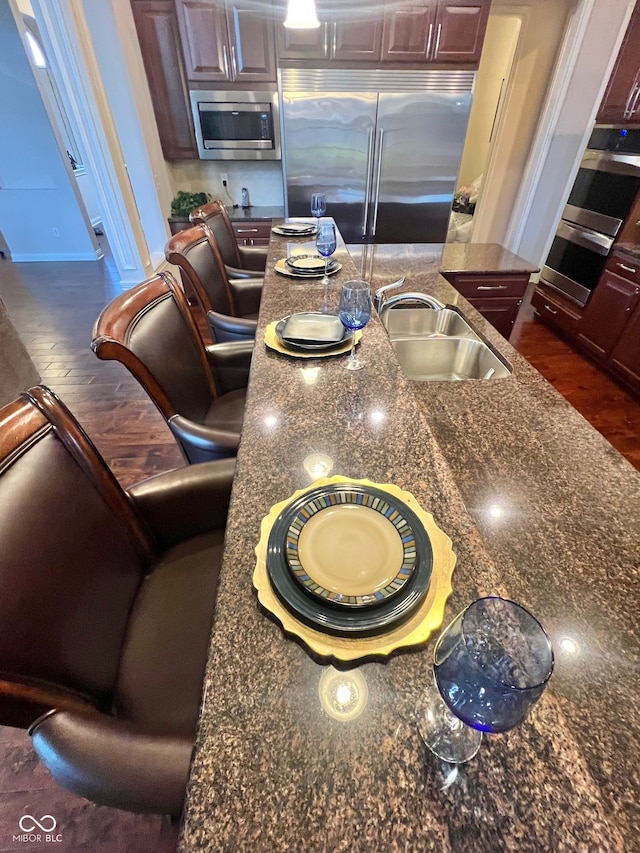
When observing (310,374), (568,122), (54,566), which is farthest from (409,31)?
(54,566)

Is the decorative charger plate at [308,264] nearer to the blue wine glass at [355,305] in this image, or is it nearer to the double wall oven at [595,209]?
the blue wine glass at [355,305]

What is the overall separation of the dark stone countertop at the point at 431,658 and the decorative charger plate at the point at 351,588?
0.04 metres

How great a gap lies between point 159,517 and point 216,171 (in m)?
3.92

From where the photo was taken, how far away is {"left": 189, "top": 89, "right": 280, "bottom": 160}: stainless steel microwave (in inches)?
122

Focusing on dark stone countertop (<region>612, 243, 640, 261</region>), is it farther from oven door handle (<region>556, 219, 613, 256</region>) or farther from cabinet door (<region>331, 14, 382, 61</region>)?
cabinet door (<region>331, 14, 382, 61</region>)

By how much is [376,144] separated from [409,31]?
0.75m

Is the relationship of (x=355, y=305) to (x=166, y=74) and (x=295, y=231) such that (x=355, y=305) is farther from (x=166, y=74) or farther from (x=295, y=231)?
(x=166, y=74)

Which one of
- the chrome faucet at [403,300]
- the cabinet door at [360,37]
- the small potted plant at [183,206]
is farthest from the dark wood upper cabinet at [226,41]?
the chrome faucet at [403,300]

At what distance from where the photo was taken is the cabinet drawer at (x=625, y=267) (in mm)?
2502

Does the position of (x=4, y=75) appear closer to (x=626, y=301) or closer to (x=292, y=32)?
(x=292, y=32)

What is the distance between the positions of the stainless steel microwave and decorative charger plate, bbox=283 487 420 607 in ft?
12.1

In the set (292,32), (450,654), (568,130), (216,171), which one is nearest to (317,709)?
(450,654)

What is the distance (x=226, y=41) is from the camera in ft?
9.64

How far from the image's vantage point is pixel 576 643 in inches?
23.6
